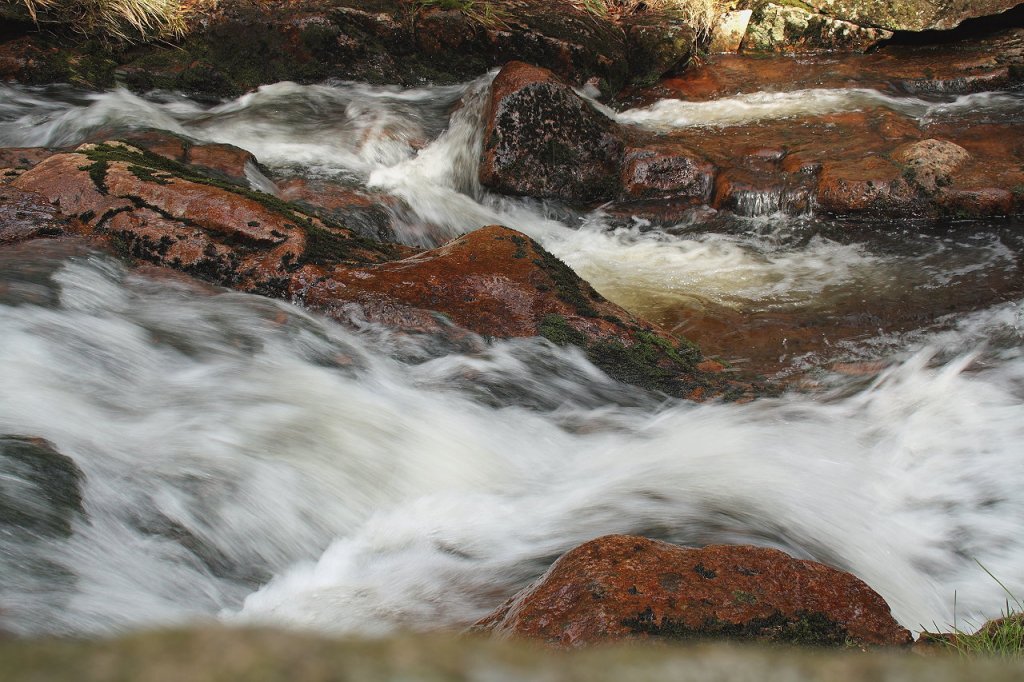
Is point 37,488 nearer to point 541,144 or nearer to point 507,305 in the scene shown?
point 507,305

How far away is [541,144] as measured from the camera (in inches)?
322

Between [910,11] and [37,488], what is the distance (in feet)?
40.1

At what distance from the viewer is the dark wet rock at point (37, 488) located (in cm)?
253

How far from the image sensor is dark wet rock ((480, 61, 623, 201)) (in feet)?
26.7

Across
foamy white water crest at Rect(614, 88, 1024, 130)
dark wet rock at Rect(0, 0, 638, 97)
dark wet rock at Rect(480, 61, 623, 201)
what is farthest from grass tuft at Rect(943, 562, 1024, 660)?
dark wet rock at Rect(0, 0, 638, 97)

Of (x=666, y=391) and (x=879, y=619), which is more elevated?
(x=879, y=619)

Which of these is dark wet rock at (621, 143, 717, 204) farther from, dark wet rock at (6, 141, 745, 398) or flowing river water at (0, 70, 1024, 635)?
dark wet rock at (6, 141, 745, 398)

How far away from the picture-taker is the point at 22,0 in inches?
344

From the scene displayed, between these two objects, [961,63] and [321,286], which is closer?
[321,286]

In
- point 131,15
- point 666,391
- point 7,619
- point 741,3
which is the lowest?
point 666,391

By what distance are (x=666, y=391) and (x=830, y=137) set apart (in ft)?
18.3

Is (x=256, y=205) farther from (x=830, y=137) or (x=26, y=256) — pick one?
(x=830, y=137)

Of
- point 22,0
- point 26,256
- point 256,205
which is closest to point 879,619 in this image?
point 256,205

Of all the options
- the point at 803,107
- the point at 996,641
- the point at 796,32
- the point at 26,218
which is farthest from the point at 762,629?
the point at 796,32
